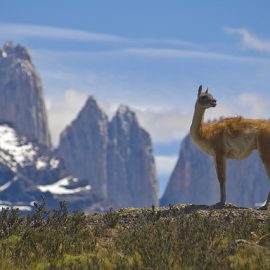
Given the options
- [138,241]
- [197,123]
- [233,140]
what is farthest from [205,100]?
[138,241]

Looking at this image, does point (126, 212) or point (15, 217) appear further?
point (126, 212)

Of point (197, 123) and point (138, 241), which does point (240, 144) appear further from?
point (138, 241)

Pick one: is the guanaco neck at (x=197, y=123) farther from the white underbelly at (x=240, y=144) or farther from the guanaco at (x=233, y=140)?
the white underbelly at (x=240, y=144)

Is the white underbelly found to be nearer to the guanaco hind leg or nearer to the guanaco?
the guanaco

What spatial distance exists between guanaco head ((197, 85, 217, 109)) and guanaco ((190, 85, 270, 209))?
1197mm

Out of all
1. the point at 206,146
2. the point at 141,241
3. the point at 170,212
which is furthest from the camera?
the point at 206,146

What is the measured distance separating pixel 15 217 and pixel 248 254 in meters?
6.24

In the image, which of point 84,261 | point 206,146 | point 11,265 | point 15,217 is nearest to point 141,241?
point 84,261

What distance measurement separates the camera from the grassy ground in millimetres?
15836

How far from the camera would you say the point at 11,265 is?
16.3 m

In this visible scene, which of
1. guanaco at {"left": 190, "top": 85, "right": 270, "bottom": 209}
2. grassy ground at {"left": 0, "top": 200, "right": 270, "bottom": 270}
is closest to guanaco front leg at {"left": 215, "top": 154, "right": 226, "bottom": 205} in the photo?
guanaco at {"left": 190, "top": 85, "right": 270, "bottom": 209}

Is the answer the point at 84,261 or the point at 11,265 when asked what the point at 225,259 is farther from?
the point at 11,265

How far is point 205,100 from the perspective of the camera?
2606 centimetres

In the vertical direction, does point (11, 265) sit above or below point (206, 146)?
below
